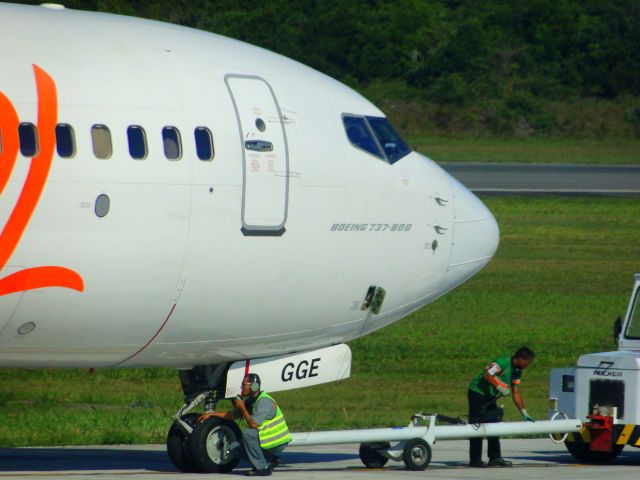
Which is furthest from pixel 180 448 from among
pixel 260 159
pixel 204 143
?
pixel 204 143

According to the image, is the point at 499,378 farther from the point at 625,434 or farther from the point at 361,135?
the point at 361,135

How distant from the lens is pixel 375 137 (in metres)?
18.3

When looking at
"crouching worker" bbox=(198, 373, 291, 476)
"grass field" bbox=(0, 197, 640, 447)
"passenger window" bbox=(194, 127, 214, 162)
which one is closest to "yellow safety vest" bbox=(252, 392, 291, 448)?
"crouching worker" bbox=(198, 373, 291, 476)

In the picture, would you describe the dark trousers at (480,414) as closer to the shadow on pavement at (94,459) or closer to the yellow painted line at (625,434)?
the yellow painted line at (625,434)

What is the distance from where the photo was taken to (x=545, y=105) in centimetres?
8256

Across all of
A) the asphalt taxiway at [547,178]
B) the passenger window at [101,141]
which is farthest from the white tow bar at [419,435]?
the asphalt taxiway at [547,178]

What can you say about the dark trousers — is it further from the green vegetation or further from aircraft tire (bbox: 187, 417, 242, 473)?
the green vegetation

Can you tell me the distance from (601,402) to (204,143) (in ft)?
22.4

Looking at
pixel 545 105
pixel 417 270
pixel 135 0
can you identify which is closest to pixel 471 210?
pixel 417 270

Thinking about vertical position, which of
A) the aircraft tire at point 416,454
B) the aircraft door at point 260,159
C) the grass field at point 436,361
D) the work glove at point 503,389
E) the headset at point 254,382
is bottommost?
the grass field at point 436,361

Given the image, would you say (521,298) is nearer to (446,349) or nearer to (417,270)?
(446,349)

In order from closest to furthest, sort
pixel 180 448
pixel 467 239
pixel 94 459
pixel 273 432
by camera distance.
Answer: pixel 273 432, pixel 180 448, pixel 467 239, pixel 94 459

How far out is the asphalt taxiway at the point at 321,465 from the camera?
17875 millimetres

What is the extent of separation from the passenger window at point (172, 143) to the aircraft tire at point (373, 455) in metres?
5.05
